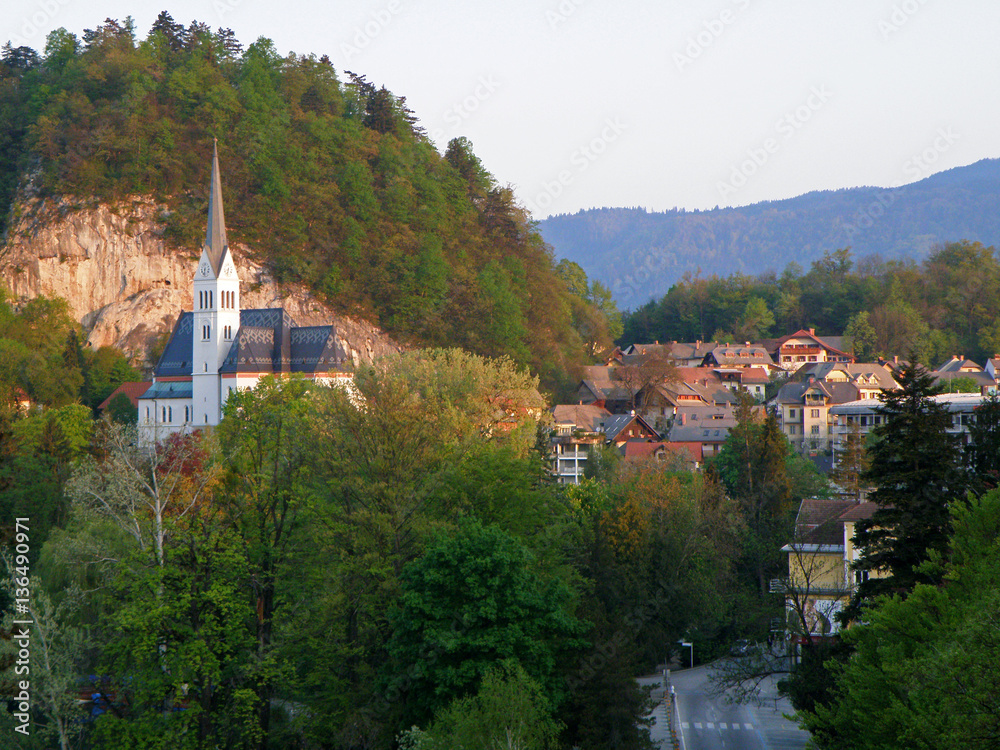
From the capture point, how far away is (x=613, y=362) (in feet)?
445

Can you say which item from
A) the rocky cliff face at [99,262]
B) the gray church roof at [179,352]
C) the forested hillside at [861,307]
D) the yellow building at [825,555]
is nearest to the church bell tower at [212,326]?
the gray church roof at [179,352]

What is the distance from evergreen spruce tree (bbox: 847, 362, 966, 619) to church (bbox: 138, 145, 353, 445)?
59186 millimetres

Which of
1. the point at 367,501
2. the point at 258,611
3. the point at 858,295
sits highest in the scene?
the point at 858,295

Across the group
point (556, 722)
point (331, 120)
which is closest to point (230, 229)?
point (331, 120)

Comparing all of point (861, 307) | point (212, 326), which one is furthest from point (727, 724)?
point (861, 307)

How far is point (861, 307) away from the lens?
155000 millimetres

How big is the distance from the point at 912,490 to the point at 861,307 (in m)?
139

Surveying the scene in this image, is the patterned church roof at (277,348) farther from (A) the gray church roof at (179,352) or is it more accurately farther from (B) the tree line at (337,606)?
(B) the tree line at (337,606)

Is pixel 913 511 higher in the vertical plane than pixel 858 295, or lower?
lower

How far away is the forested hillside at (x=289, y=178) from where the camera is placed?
350ft

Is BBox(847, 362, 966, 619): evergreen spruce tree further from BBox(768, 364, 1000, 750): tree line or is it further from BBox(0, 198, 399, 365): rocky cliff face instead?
BBox(0, 198, 399, 365): rocky cliff face

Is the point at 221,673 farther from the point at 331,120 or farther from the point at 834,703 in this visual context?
the point at 331,120

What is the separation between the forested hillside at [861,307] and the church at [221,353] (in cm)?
8166

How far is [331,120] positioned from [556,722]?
108 metres
